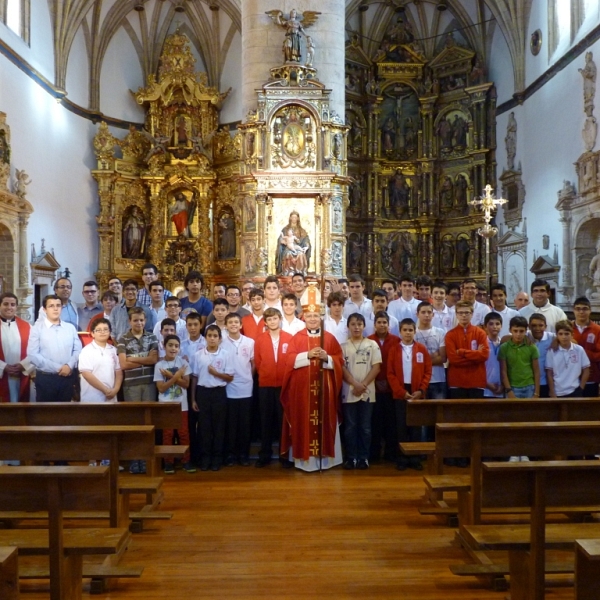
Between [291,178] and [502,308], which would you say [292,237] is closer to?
[291,178]

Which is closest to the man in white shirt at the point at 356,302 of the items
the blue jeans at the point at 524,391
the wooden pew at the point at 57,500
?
the blue jeans at the point at 524,391

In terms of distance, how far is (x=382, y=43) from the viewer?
72.2 ft

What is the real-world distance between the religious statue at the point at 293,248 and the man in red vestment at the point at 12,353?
847 centimetres

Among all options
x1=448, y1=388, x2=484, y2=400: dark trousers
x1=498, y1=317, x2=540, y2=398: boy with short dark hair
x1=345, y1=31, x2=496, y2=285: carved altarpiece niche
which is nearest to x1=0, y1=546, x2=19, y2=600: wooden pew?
x1=448, y1=388, x2=484, y2=400: dark trousers

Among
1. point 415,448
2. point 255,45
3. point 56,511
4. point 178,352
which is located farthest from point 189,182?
point 56,511

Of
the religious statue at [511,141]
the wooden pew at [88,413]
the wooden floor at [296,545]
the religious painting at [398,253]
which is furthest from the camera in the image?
the religious painting at [398,253]

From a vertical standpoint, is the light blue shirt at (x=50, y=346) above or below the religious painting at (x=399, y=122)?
below

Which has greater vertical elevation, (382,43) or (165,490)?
(382,43)

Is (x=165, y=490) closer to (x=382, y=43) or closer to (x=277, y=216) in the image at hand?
(x=277, y=216)

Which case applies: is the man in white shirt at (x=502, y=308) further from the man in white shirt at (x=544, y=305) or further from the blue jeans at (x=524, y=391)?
the blue jeans at (x=524, y=391)

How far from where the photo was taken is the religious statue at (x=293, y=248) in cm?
1515

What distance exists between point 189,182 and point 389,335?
1448cm

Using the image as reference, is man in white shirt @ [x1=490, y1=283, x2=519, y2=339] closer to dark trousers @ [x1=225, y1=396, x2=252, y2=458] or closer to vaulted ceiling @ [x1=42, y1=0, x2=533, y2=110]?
dark trousers @ [x1=225, y1=396, x2=252, y2=458]

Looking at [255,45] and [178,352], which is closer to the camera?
[178,352]
